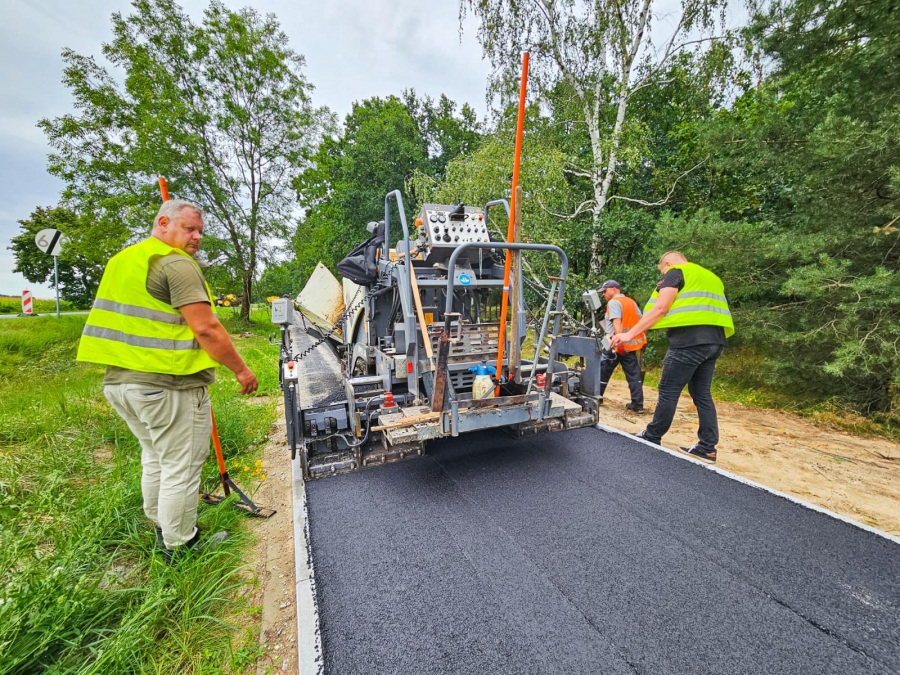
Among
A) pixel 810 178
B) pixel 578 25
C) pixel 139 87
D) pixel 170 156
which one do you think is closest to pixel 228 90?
pixel 139 87

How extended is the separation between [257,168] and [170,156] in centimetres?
317

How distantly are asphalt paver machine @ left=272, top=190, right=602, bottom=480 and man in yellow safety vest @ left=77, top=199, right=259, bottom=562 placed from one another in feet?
2.40

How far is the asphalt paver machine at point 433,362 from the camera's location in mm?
2955

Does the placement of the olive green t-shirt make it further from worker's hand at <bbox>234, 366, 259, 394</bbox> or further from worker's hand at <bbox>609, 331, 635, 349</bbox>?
worker's hand at <bbox>609, 331, 635, 349</bbox>

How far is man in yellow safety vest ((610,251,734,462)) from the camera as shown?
132 inches

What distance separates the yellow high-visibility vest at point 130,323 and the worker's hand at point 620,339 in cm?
341

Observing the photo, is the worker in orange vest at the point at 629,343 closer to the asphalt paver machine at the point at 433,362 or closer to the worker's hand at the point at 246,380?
the asphalt paver machine at the point at 433,362

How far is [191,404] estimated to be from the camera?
2.24 m

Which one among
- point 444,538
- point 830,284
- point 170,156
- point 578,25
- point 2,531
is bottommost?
point 444,538

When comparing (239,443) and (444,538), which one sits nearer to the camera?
(444,538)

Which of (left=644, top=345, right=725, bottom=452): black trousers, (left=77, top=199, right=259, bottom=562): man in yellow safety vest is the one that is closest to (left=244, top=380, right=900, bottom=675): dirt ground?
(left=644, top=345, right=725, bottom=452): black trousers

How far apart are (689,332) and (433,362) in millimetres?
2376

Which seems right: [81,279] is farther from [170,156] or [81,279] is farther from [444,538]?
[444,538]

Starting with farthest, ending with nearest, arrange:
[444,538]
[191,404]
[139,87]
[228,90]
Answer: [228,90] → [139,87] → [444,538] → [191,404]
